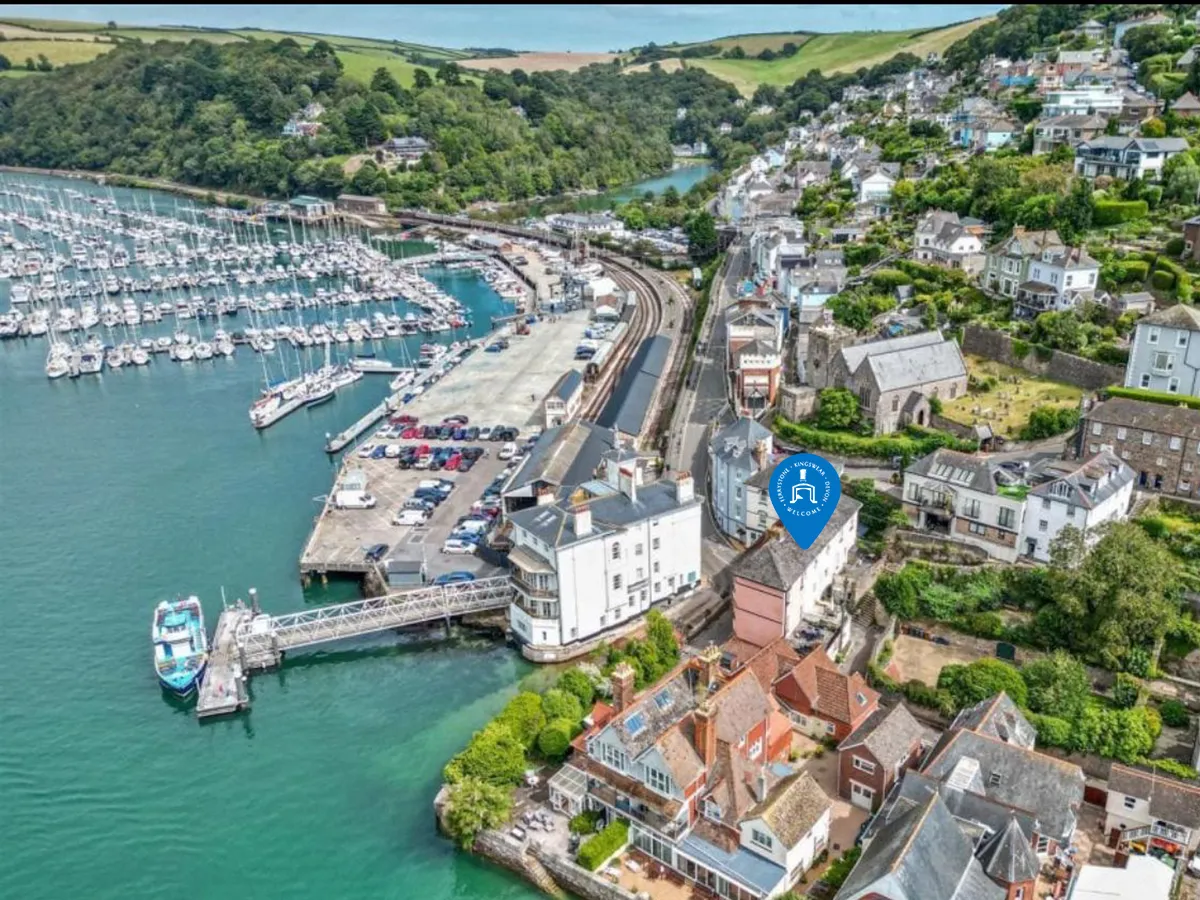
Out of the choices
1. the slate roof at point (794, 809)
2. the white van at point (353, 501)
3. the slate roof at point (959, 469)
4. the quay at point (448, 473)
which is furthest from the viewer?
the white van at point (353, 501)

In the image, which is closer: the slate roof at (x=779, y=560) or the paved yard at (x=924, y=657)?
the paved yard at (x=924, y=657)

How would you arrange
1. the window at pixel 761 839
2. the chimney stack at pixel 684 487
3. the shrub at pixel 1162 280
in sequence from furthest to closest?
1. the shrub at pixel 1162 280
2. the chimney stack at pixel 684 487
3. the window at pixel 761 839

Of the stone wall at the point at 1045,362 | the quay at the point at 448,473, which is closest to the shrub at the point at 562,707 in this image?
the quay at the point at 448,473

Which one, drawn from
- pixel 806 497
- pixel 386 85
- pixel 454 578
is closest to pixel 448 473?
pixel 454 578

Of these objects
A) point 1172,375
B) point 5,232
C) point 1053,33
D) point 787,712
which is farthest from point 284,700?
point 1053,33

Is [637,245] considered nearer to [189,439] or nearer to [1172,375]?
[189,439]

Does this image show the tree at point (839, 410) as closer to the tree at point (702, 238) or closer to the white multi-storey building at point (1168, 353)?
the white multi-storey building at point (1168, 353)
